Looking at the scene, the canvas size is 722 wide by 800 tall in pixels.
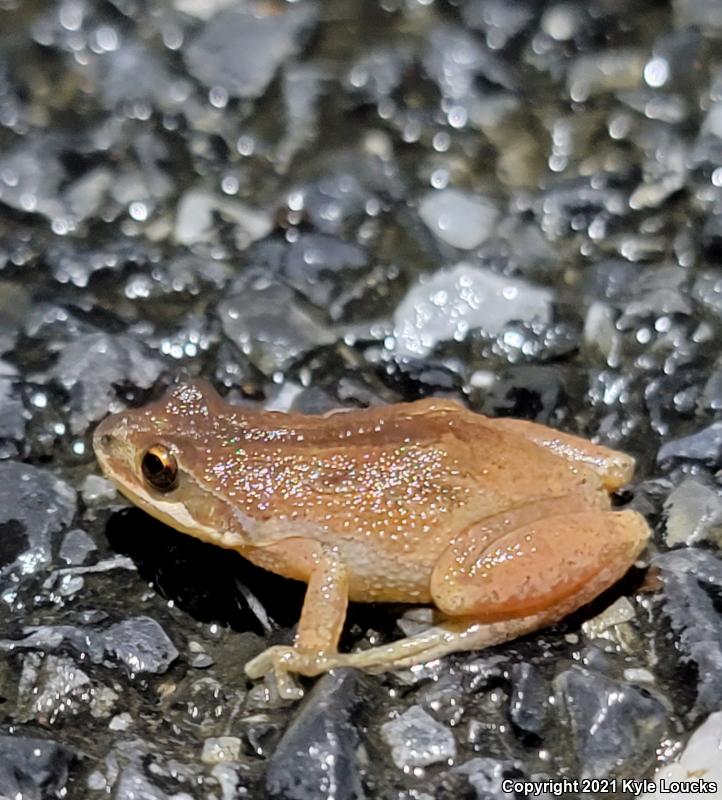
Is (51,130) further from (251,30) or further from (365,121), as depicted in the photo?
(365,121)

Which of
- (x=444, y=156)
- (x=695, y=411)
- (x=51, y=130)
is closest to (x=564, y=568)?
(x=695, y=411)

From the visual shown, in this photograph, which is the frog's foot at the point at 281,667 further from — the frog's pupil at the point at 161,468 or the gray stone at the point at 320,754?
the frog's pupil at the point at 161,468

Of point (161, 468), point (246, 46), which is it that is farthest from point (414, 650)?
point (246, 46)

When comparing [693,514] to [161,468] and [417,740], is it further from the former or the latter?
[161,468]

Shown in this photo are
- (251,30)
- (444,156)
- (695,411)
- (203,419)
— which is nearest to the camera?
(203,419)

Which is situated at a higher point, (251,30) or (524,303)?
(251,30)

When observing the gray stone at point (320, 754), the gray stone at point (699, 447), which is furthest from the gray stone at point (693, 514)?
the gray stone at point (320, 754)
